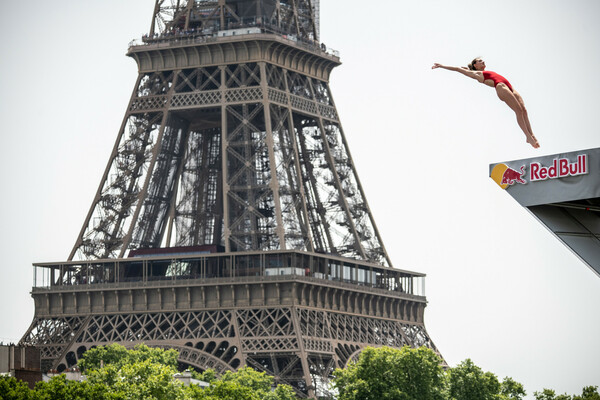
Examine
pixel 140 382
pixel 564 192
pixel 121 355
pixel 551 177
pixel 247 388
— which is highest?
pixel 551 177

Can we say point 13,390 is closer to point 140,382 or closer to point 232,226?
point 140,382

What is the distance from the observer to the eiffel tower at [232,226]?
4567 inches

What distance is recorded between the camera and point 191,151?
130 m

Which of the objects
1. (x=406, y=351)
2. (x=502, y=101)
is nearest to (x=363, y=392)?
(x=406, y=351)

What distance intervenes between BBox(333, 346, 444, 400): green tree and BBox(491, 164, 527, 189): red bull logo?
5983 cm

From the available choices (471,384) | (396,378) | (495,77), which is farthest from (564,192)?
(471,384)

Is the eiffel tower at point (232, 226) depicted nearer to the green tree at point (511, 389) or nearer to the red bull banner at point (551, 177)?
the green tree at point (511, 389)

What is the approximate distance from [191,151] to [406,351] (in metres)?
35.1

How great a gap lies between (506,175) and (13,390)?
142 ft

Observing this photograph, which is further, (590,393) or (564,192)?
(590,393)

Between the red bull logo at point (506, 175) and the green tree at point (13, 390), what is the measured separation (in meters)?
42.1

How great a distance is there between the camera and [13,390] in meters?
75.1

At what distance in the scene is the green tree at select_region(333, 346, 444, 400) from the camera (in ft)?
319

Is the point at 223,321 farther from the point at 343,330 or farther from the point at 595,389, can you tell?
the point at 595,389
